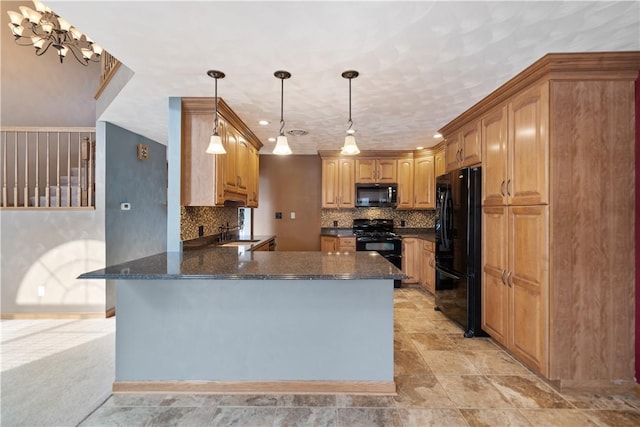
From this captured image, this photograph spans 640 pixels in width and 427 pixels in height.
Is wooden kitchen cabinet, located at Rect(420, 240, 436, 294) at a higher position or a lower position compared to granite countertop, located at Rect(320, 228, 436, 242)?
lower

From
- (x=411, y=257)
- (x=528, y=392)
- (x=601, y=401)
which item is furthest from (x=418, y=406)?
(x=411, y=257)

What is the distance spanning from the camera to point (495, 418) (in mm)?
1876

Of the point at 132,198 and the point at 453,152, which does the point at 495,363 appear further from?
the point at 132,198

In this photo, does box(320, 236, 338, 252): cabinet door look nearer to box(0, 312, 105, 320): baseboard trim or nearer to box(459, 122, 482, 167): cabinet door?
box(459, 122, 482, 167): cabinet door

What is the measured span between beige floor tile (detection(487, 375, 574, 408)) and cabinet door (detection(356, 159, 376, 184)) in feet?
11.5

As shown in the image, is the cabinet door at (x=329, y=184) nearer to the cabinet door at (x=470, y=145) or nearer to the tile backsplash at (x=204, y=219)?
the tile backsplash at (x=204, y=219)

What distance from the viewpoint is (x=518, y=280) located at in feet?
8.07

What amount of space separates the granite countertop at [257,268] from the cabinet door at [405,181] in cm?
299

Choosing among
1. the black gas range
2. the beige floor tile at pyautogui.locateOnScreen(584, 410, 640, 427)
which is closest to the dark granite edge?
the beige floor tile at pyautogui.locateOnScreen(584, 410, 640, 427)

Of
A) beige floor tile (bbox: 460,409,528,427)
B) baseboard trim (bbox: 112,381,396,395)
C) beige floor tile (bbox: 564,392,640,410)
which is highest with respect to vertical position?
baseboard trim (bbox: 112,381,396,395)

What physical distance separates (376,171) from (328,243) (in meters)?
1.49

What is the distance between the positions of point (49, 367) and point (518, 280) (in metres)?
3.87

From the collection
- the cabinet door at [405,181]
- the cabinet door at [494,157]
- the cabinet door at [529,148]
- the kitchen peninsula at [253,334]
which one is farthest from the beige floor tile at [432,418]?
the cabinet door at [405,181]

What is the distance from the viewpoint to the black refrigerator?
3.05m
